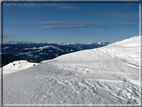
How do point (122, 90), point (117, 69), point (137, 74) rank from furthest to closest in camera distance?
point (117, 69) → point (137, 74) → point (122, 90)

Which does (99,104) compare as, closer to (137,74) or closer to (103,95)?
(103,95)

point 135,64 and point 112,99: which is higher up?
point 135,64

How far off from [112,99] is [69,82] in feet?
5.69

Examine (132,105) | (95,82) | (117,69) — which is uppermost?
(117,69)

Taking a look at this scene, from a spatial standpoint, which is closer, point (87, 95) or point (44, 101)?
point (44, 101)

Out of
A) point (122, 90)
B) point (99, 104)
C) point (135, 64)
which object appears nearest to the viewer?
point (99, 104)

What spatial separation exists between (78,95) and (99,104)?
0.69m

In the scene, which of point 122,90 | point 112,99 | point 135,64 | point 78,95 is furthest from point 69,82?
point 135,64

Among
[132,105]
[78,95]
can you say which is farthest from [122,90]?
[78,95]

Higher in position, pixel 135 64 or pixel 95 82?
pixel 135 64

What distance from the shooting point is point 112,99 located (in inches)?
116

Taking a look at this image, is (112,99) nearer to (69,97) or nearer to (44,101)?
(69,97)

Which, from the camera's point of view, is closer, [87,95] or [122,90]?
[87,95]

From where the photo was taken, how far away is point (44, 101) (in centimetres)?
281
